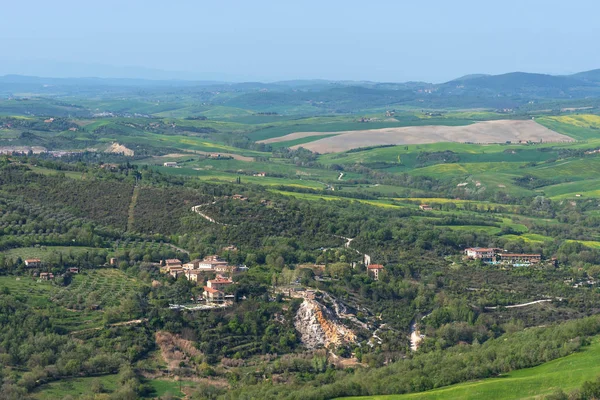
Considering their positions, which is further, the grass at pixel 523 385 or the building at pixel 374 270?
the building at pixel 374 270

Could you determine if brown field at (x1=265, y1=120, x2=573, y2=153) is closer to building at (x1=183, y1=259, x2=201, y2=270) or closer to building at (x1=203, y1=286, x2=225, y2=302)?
building at (x1=183, y1=259, x2=201, y2=270)

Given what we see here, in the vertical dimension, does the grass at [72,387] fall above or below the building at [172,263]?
below

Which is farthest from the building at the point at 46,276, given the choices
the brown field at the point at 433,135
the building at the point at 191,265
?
the brown field at the point at 433,135

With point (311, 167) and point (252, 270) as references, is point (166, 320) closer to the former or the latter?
point (252, 270)

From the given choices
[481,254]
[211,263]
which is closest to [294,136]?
[481,254]

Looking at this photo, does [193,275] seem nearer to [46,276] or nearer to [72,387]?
[46,276]

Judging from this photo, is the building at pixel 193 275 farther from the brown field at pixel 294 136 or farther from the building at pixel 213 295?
the brown field at pixel 294 136

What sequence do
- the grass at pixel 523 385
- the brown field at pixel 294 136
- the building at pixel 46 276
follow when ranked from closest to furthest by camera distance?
the grass at pixel 523 385 < the building at pixel 46 276 < the brown field at pixel 294 136

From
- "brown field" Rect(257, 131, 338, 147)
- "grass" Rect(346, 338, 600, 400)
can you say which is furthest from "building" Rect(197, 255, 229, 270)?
"brown field" Rect(257, 131, 338, 147)
